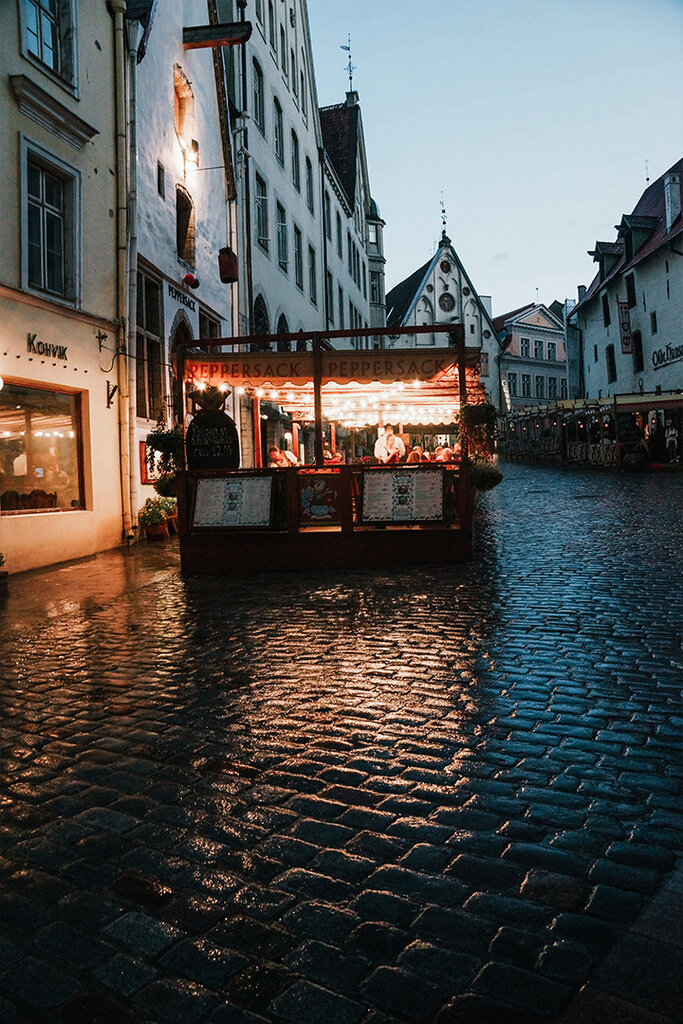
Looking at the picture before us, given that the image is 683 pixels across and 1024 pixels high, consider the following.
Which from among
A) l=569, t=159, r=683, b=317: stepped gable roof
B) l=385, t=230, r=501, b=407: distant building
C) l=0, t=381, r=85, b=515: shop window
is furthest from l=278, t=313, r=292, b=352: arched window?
l=385, t=230, r=501, b=407: distant building

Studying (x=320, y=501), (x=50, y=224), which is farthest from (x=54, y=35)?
(x=320, y=501)

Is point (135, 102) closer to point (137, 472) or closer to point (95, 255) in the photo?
point (95, 255)

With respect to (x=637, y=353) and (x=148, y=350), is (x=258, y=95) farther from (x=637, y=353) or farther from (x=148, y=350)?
(x=637, y=353)

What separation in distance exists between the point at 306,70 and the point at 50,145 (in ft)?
78.7

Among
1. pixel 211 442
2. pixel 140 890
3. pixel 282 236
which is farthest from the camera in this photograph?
pixel 282 236

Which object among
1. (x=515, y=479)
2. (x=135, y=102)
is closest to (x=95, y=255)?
(x=135, y=102)

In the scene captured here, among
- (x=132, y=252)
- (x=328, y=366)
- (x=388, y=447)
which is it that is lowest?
(x=388, y=447)

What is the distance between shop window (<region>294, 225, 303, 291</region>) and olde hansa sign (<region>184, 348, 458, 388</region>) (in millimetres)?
18777

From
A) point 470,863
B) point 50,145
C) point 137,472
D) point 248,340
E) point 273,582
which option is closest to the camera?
point 470,863

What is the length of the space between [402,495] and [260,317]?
1542 cm

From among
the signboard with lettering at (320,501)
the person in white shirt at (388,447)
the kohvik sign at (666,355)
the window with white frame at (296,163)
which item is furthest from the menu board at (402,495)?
the kohvik sign at (666,355)

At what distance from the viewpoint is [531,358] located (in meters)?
70.1

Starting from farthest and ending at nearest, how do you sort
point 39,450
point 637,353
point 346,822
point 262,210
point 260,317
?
point 637,353
point 262,210
point 260,317
point 39,450
point 346,822

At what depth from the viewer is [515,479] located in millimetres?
29875
